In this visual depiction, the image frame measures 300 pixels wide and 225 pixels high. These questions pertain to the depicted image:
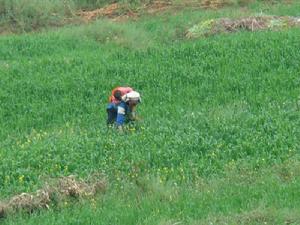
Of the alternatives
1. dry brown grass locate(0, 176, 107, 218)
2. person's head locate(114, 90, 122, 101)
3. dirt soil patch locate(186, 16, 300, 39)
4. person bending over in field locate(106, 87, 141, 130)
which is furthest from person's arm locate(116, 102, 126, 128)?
dirt soil patch locate(186, 16, 300, 39)

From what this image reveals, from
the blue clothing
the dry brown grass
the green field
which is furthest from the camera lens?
the blue clothing

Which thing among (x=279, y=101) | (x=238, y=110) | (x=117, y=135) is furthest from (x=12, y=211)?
(x=279, y=101)

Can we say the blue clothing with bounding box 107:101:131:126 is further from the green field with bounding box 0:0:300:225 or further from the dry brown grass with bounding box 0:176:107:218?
the dry brown grass with bounding box 0:176:107:218

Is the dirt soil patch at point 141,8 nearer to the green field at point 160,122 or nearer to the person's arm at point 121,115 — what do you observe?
the green field at point 160,122

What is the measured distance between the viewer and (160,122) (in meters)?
12.5

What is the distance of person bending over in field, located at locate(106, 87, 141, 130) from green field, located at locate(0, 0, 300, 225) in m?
0.29

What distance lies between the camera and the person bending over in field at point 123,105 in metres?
11.6

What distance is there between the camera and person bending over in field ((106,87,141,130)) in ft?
38.1

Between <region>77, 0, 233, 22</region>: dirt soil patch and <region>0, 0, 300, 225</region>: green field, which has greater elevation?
<region>0, 0, 300, 225</region>: green field

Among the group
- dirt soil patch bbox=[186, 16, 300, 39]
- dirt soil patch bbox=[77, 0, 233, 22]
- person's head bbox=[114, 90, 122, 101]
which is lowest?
dirt soil patch bbox=[77, 0, 233, 22]

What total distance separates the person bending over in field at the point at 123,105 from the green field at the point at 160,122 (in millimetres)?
285

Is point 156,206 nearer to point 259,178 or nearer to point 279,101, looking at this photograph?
point 259,178

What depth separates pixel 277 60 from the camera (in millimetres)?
16047

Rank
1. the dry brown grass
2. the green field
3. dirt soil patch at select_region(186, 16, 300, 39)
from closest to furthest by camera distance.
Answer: the green field < the dry brown grass < dirt soil patch at select_region(186, 16, 300, 39)
